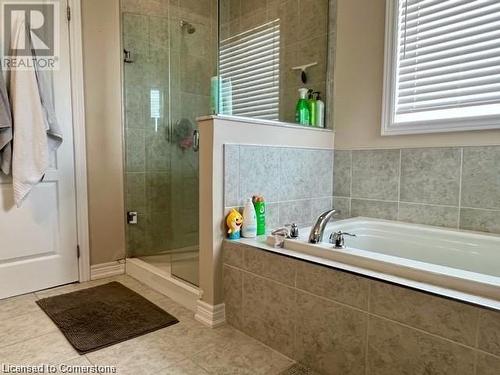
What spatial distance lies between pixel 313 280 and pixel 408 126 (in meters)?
1.21

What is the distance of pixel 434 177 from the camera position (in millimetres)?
1913

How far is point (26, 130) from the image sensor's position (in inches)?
79.0

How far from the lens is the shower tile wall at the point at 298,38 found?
2375mm

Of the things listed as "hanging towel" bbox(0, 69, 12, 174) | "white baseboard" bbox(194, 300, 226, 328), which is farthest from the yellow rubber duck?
"hanging towel" bbox(0, 69, 12, 174)

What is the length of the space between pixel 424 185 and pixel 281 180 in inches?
33.1

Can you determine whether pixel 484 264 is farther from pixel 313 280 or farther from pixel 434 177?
pixel 313 280

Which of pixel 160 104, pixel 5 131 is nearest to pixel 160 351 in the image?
pixel 5 131

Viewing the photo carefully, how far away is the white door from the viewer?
6.86ft

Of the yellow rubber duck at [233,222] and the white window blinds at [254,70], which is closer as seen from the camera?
the yellow rubber duck at [233,222]

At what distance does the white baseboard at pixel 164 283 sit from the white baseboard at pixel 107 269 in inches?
1.9

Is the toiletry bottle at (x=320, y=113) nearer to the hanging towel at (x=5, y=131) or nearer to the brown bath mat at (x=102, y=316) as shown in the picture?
the brown bath mat at (x=102, y=316)

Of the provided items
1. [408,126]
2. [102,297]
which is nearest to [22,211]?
[102,297]

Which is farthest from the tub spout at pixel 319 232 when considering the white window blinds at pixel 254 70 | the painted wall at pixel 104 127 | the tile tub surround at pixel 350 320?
the painted wall at pixel 104 127

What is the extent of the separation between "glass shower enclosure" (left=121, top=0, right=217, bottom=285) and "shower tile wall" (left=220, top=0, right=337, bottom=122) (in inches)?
12.7
